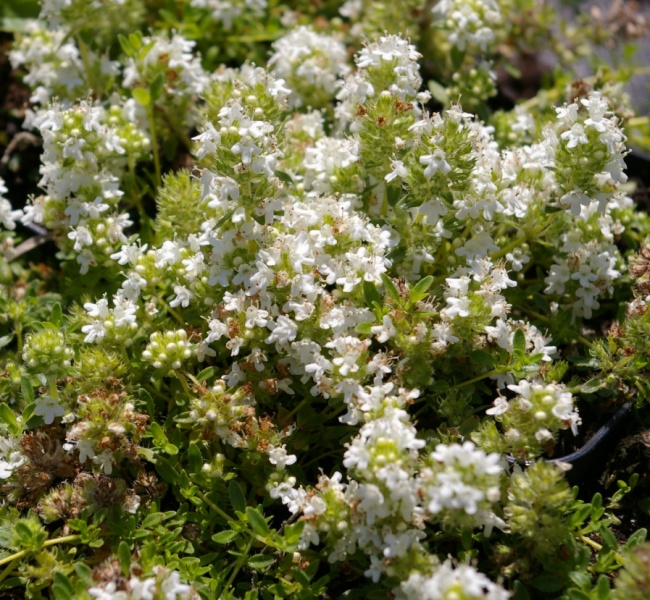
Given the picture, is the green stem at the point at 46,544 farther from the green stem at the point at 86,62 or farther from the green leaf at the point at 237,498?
the green stem at the point at 86,62

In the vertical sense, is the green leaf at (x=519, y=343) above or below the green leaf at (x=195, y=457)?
above

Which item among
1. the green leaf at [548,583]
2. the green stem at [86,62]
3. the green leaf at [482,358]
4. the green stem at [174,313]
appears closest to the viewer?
the green leaf at [548,583]

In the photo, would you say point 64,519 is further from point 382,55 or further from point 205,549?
point 382,55

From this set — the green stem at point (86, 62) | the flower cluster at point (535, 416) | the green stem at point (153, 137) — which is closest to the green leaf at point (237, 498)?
the flower cluster at point (535, 416)

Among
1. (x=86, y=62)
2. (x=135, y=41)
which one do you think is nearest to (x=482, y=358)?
(x=135, y=41)

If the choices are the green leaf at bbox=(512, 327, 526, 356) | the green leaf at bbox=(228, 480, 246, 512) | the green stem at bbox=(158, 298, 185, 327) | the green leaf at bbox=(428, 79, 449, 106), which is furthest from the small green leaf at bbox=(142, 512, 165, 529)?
the green leaf at bbox=(428, 79, 449, 106)

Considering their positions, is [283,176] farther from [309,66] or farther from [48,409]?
[48,409]

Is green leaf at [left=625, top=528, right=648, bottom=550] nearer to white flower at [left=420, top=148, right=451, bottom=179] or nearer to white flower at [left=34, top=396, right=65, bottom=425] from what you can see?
white flower at [left=420, top=148, right=451, bottom=179]
